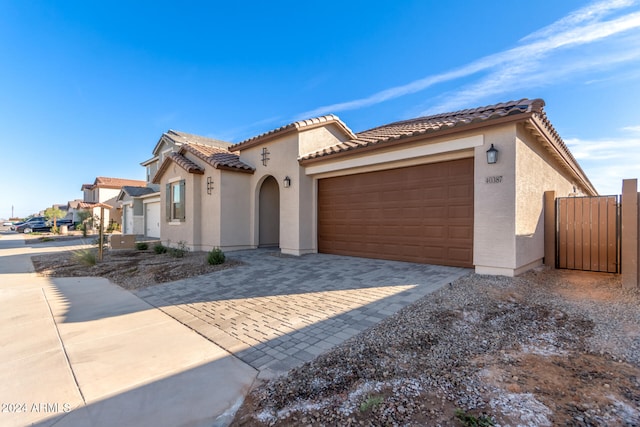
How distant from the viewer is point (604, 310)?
432cm

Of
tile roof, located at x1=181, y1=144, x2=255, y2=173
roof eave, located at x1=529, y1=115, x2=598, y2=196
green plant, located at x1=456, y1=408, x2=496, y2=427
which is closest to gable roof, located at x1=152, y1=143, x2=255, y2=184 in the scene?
tile roof, located at x1=181, y1=144, x2=255, y2=173

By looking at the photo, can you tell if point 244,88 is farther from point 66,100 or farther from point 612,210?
point 612,210

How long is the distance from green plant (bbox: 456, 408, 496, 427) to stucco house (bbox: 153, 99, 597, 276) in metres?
5.09

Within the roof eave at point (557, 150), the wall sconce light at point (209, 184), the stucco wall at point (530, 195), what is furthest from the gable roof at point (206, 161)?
the roof eave at point (557, 150)

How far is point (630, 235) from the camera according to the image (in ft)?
18.3

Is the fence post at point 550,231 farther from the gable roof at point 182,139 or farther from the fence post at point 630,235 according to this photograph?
the gable roof at point 182,139

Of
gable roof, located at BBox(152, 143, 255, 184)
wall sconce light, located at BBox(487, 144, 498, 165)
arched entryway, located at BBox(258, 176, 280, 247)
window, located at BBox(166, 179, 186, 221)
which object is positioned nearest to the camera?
wall sconce light, located at BBox(487, 144, 498, 165)

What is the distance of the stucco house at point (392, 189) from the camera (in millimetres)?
6230

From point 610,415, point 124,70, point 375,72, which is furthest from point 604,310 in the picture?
point 124,70

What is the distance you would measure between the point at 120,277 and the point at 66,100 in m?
12.9

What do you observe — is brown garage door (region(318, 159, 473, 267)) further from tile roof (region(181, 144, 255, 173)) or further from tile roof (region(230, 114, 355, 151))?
tile roof (region(181, 144, 255, 173))

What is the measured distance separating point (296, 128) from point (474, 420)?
913cm

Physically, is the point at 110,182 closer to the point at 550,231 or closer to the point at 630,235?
the point at 550,231

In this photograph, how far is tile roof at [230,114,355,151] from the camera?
9769mm
